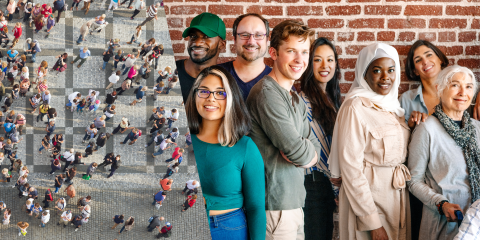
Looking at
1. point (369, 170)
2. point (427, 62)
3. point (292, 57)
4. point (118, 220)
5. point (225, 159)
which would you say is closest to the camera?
point (118, 220)

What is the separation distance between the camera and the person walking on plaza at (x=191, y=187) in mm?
706

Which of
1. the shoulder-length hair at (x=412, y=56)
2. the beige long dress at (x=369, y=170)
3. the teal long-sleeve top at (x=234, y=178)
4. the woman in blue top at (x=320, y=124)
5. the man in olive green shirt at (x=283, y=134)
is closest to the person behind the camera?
the teal long-sleeve top at (x=234, y=178)

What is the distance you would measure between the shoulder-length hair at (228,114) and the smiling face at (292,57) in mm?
313

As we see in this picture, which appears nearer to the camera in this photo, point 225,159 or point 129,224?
point 129,224

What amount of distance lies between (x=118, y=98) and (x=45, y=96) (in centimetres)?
16

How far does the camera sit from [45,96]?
708 millimetres

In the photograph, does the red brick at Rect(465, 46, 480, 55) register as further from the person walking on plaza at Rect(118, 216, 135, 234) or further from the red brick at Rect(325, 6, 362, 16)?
the person walking on plaza at Rect(118, 216, 135, 234)

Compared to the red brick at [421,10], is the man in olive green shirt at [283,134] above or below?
below


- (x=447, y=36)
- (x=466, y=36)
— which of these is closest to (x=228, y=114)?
(x=447, y=36)

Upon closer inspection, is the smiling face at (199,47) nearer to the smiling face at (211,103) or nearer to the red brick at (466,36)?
the smiling face at (211,103)

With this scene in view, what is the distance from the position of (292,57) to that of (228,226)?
0.77 m

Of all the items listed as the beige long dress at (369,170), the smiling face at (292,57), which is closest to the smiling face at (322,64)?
the beige long dress at (369,170)

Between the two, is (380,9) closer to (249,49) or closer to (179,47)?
(249,49)

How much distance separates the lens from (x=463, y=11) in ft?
7.27
